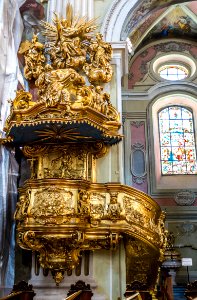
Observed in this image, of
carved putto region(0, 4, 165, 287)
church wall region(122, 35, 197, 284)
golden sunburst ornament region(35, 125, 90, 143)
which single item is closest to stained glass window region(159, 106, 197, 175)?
church wall region(122, 35, 197, 284)

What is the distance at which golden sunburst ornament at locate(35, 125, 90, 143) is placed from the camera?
21.1 feet

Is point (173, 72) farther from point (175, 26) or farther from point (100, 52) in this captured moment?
point (100, 52)

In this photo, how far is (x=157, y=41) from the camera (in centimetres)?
1357

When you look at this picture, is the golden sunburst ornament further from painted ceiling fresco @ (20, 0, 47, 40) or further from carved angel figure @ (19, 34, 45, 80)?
painted ceiling fresco @ (20, 0, 47, 40)

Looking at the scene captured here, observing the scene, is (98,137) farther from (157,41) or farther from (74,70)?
(157,41)

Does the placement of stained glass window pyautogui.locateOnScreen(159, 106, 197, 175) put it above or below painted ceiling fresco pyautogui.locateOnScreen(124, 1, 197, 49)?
below

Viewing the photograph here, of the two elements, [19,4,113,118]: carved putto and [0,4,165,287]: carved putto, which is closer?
[0,4,165,287]: carved putto

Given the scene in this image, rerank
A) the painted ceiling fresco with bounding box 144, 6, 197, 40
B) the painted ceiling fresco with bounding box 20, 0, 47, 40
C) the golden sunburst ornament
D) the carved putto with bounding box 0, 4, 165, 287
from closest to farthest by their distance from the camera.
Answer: the carved putto with bounding box 0, 4, 165, 287
the golden sunburst ornament
the painted ceiling fresco with bounding box 20, 0, 47, 40
the painted ceiling fresco with bounding box 144, 6, 197, 40

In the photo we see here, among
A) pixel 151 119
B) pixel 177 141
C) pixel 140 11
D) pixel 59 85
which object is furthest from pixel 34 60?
pixel 177 141

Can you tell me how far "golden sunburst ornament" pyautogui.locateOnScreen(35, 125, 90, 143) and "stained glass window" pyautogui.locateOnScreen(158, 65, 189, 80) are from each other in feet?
24.6

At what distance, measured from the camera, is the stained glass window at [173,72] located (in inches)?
525

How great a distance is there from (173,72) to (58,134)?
7945 millimetres

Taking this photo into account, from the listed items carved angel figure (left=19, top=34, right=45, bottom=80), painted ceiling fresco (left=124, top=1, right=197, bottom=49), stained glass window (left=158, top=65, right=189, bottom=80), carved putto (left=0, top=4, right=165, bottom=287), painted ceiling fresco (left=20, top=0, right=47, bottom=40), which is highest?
painted ceiling fresco (left=124, top=1, right=197, bottom=49)

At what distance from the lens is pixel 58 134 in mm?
6531
